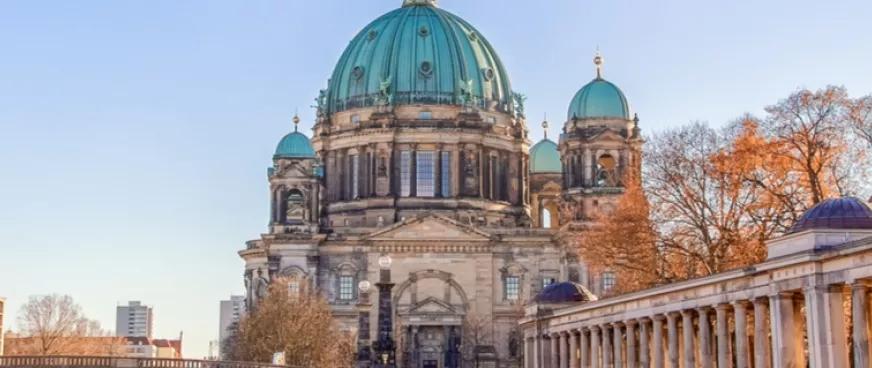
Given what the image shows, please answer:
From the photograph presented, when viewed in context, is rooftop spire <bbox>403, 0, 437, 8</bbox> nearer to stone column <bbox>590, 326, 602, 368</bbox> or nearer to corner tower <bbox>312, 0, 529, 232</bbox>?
corner tower <bbox>312, 0, 529, 232</bbox>

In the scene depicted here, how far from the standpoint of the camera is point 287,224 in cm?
11719

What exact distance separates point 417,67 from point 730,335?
233 ft

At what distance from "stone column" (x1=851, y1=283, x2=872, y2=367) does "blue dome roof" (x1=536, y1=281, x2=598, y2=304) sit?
32608mm

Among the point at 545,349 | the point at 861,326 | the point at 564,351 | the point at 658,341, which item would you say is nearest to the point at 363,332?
the point at 545,349

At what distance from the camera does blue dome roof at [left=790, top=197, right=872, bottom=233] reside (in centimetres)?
4788

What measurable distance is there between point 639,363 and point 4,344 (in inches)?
3341

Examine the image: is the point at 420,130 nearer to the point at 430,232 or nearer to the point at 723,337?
the point at 430,232

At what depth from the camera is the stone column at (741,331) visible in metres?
52.9

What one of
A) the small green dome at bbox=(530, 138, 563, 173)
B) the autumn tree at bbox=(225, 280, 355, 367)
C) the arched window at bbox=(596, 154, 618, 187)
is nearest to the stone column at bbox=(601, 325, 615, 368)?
the autumn tree at bbox=(225, 280, 355, 367)

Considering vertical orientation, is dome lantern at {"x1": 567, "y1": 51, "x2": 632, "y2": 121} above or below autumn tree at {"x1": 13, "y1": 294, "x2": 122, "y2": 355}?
above

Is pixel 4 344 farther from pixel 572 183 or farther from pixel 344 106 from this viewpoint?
pixel 572 183

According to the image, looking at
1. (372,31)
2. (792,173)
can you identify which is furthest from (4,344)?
(792,173)

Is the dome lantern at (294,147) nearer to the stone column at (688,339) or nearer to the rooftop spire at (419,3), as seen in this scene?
the rooftop spire at (419,3)

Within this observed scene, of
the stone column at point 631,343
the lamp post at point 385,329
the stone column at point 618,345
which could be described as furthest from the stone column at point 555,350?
the lamp post at point 385,329
